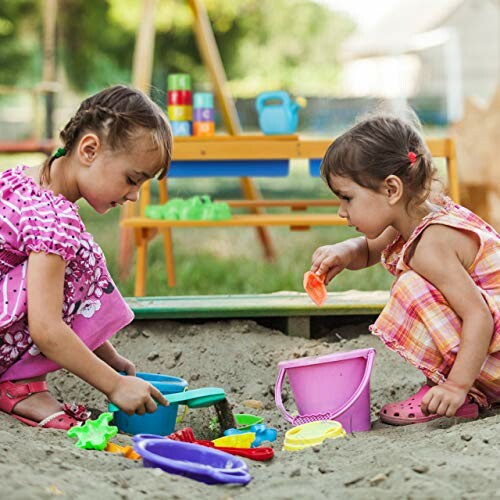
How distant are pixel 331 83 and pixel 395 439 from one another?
29.7m

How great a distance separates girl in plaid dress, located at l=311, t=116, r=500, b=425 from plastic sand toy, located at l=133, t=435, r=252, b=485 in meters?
0.58

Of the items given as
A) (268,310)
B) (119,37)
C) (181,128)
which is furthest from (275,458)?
(119,37)

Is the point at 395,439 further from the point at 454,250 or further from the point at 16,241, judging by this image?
the point at 16,241

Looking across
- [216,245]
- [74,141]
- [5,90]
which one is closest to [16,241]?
[74,141]

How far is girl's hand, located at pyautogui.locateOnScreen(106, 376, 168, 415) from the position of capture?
1911 mm

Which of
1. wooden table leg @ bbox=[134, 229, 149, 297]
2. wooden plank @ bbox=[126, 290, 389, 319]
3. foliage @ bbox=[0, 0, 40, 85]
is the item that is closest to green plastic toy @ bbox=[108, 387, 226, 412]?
wooden plank @ bbox=[126, 290, 389, 319]

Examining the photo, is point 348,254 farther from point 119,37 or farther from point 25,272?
point 119,37

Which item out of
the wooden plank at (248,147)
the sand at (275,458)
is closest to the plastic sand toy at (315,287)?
the sand at (275,458)

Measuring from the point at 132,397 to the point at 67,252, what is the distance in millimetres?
347

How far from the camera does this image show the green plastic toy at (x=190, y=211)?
3.96 metres

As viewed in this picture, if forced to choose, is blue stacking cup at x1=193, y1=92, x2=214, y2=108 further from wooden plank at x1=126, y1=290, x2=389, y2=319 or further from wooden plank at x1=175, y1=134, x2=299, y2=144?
wooden plank at x1=126, y1=290, x2=389, y2=319

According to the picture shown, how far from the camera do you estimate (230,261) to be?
5203mm

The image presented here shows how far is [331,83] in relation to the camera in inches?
1215

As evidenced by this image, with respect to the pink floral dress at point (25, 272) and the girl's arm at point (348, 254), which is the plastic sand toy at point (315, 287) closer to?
the girl's arm at point (348, 254)
